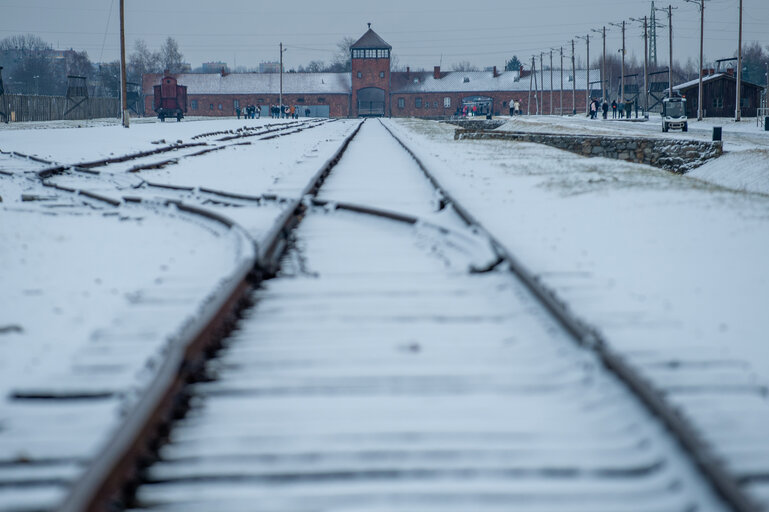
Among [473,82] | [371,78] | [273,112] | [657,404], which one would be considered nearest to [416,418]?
[657,404]

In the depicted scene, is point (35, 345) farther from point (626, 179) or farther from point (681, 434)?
point (626, 179)

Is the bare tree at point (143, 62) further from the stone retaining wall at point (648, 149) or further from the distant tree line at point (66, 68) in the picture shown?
the stone retaining wall at point (648, 149)

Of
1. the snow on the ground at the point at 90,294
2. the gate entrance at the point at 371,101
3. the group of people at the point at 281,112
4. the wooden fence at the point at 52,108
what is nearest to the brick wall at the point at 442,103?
the gate entrance at the point at 371,101

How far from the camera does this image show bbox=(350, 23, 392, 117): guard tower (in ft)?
372

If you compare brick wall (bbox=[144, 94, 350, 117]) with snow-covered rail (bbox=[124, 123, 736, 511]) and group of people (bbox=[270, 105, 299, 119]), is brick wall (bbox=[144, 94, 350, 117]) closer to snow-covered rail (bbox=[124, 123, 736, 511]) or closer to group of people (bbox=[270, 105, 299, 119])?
group of people (bbox=[270, 105, 299, 119])

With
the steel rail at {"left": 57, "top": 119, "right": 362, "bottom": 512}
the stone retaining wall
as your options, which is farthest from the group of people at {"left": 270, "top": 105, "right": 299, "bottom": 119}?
the steel rail at {"left": 57, "top": 119, "right": 362, "bottom": 512}

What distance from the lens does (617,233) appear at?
7328mm

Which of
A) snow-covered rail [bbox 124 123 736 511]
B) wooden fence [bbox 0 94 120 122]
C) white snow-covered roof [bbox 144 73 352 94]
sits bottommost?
snow-covered rail [bbox 124 123 736 511]

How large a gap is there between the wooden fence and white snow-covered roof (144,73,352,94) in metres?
45.2

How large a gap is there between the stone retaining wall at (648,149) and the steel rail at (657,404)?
18914mm

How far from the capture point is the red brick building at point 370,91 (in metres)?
114

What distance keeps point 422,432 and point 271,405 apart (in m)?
0.58

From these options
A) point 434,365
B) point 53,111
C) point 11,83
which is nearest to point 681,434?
point 434,365

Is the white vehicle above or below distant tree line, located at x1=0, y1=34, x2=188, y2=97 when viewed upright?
below
